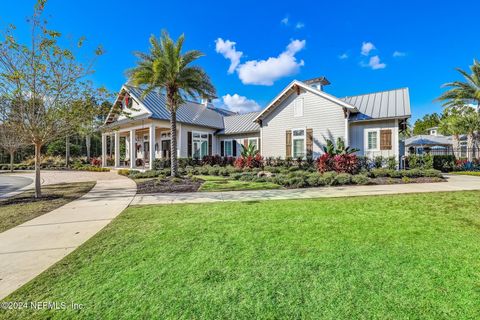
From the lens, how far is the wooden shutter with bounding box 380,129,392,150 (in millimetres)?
15555

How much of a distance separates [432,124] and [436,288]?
72784mm

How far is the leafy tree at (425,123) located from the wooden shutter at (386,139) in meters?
55.3

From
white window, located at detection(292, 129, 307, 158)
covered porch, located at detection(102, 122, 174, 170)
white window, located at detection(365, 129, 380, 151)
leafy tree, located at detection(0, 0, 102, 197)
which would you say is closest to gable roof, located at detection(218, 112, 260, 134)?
white window, located at detection(292, 129, 307, 158)

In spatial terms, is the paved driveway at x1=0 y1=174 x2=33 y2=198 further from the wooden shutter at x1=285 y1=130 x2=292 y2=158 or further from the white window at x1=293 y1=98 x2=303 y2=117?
the white window at x1=293 y1=98 x2=303 y2=117

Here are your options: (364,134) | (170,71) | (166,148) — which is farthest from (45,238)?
(166,148)

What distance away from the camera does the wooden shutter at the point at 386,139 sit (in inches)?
612

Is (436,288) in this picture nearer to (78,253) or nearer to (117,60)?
(78,253)

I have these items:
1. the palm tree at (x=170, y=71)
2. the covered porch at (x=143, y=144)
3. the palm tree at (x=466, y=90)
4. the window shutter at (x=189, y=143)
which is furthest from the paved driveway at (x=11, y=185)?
the palm tree at (x=466, y=90)

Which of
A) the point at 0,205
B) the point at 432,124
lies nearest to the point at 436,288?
the point at 0,205

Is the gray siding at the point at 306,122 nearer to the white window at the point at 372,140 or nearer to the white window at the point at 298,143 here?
the white window at the point at 298,143

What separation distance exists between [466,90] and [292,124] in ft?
52.6

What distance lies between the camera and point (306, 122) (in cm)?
1784

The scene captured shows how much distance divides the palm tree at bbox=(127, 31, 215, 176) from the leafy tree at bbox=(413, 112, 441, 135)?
64511mm

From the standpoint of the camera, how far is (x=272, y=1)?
14438 millimetres
